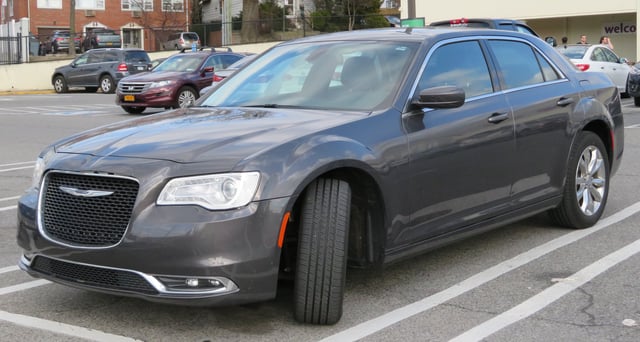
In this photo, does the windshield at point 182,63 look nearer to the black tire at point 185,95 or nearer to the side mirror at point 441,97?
the black tire at point 185,95

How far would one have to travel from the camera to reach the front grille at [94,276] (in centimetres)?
401

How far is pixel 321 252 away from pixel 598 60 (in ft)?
60.2

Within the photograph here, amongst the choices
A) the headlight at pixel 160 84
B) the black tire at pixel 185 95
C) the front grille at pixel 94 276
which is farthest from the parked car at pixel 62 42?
the front grille at pixel 94 276

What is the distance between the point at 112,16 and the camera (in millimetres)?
60906

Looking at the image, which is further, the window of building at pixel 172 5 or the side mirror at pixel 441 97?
the window of building at pixel 172 5

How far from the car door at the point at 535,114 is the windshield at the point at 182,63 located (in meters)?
15.1

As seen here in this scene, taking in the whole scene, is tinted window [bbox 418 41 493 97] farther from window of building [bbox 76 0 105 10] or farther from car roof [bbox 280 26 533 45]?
window of building [bbox 76 0 105 10]

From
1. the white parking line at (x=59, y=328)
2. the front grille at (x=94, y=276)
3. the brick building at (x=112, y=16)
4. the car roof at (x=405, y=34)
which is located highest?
the brick building at (x=112, y=16)

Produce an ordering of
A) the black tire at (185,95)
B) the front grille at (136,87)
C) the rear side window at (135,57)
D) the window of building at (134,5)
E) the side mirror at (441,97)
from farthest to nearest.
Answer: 1. the window of building at (134,5)
2. the rear side window at (135,57)
3. the black tire at (185,95)
4. the front grille at (136,87)
5. the side mirror at (441,97)

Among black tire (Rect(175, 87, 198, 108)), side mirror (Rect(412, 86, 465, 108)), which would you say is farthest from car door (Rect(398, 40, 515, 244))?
black tire (Rect(175, 87, 198, 108))

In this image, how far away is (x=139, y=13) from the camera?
61844mm

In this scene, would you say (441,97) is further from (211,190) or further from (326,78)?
(211,190)

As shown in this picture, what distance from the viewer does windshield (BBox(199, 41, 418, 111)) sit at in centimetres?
511

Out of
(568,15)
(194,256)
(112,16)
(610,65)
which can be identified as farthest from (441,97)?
(112,16)
